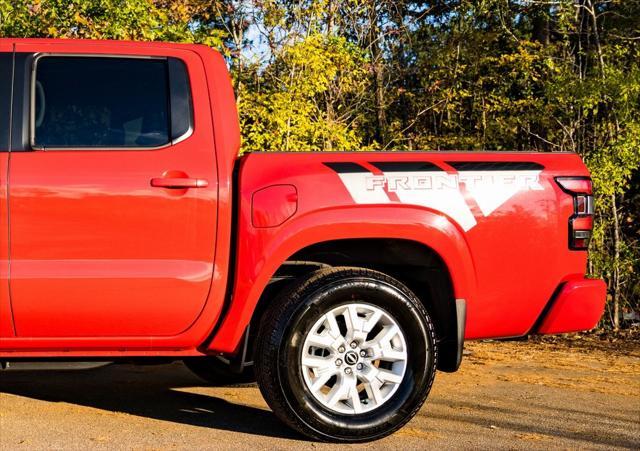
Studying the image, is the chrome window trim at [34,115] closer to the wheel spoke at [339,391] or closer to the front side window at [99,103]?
the front side window at [99,103]

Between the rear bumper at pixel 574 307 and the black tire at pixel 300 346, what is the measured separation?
0.63 meters

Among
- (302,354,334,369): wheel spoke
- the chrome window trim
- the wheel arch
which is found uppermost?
the chrome window trim

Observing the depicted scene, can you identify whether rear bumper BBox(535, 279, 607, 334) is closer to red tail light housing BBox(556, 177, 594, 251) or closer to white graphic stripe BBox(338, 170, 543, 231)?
red tail light housing BBox(556, 177, 594, 251)

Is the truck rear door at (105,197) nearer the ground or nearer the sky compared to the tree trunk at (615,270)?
nearer the sky

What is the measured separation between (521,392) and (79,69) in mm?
3462

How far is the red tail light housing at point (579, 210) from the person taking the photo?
4.36 meters

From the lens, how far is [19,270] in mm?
3908

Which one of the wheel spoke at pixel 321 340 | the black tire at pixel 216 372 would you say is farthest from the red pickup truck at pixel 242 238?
the black tire at pixel 216 372

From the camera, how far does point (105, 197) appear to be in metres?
3.97

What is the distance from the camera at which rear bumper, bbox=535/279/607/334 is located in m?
4.35

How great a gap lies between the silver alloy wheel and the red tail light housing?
1.02m

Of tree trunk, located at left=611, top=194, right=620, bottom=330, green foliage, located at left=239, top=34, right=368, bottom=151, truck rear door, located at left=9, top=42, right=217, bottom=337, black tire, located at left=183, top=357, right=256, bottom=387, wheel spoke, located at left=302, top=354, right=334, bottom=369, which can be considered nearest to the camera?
truck rear door, located at left=9, top=42, right=217, bottom=337

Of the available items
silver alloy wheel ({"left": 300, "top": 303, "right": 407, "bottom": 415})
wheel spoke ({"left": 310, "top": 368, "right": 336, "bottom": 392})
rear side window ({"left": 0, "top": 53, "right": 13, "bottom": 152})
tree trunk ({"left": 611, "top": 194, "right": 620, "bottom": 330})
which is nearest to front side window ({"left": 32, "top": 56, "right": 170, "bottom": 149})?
rear side window ({"left": 0, "top": 53, "right": 13, "bottom": 152})

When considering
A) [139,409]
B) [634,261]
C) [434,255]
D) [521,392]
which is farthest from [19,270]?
[634,261]
